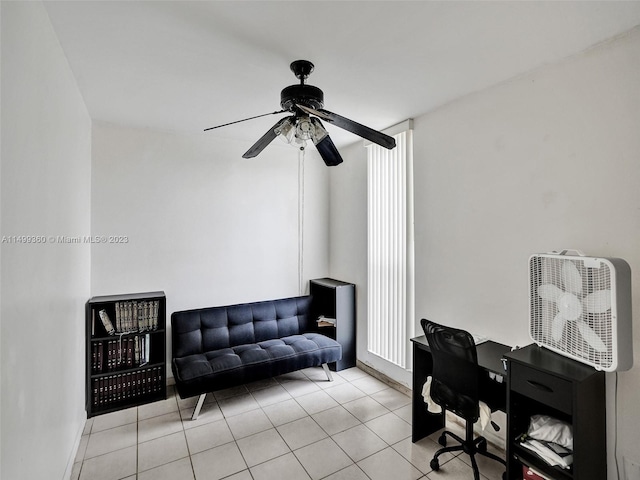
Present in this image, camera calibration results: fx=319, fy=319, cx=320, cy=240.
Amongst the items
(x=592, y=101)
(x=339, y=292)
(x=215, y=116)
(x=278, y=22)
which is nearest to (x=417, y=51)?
(x=278, y=22)

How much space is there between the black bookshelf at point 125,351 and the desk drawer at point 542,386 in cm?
288

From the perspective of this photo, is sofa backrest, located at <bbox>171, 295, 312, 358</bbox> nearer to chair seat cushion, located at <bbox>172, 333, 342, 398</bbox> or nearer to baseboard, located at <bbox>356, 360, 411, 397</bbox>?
chair seat cushion, located at <bbox>172, 333, 342, 398</bbox>

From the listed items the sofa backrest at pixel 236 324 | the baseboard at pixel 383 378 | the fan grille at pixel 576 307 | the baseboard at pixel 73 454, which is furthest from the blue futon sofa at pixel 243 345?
the fan grille at pixel 576 307

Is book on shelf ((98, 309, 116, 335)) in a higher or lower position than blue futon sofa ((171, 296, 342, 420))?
higher

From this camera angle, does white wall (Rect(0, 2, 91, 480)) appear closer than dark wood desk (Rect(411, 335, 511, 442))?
Yes

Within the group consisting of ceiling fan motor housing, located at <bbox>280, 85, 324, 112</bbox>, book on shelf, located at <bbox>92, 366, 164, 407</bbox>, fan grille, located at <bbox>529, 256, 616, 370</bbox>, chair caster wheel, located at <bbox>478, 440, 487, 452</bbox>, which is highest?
ceiling fan motor housing, located at <bbox>280, 85, 324, 112</bbox>

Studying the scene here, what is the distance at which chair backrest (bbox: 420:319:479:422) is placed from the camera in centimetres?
195

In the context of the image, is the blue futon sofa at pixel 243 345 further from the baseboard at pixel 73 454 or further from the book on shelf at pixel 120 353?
the baseboard at pixel 73 454

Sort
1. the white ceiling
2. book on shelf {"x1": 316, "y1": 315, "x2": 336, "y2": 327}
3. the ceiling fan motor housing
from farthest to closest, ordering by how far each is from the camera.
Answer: book on shelf {"x1": 316, "y1": 315, "x2": 336, "y2": 327}, the ceiling fan motor housing, the white ceiling

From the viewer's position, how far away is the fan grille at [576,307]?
1.61 m

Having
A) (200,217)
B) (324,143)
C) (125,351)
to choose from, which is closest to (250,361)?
(125,351)

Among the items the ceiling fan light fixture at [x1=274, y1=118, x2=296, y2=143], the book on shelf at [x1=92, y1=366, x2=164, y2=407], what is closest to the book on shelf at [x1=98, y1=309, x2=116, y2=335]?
the book on shelf at [x1=92, y1=366, x2=164, y2=407]

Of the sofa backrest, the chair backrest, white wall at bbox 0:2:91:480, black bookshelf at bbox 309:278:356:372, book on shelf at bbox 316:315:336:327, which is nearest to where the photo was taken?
white wall at bbox 0:2:91:480

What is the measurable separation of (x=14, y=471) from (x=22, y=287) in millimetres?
674
